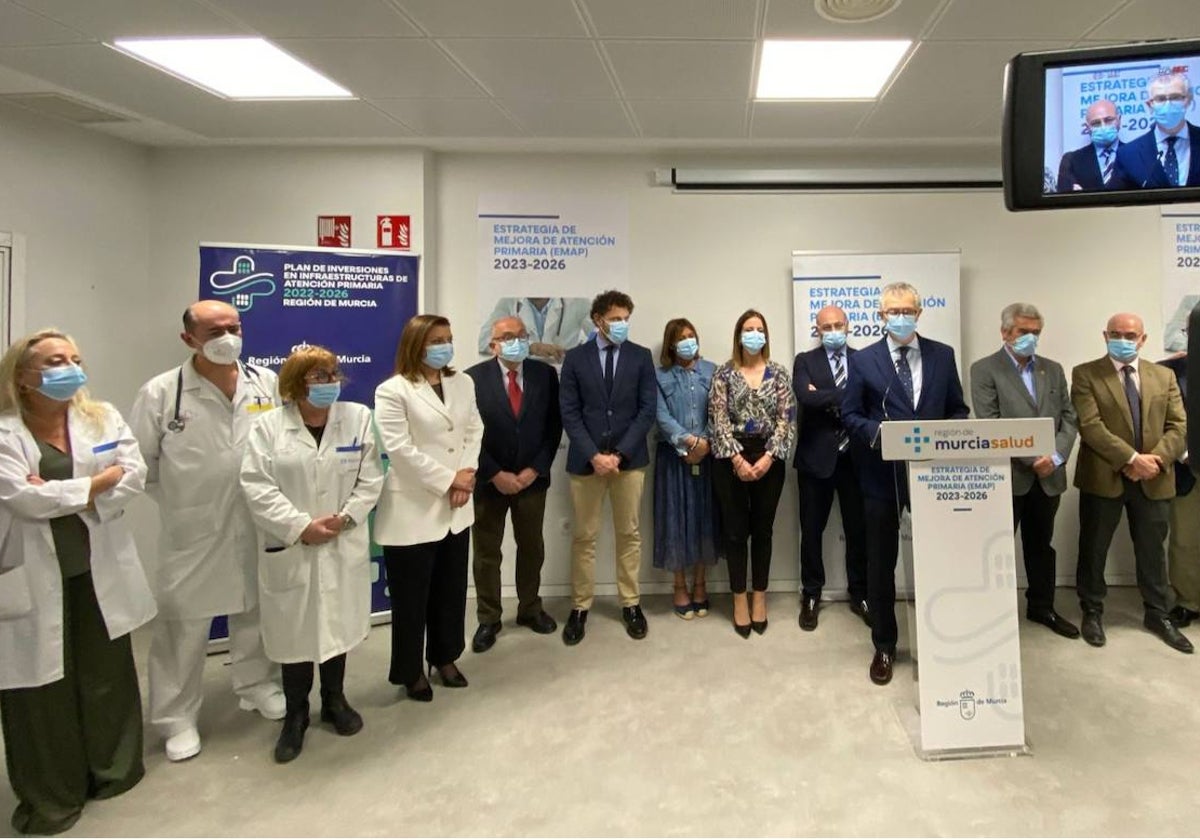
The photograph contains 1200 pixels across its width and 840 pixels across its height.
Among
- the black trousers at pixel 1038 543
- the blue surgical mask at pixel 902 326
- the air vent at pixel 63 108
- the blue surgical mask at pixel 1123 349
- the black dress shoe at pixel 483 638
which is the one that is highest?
the air vent at pixel 63 108

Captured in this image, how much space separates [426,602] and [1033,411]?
10.4 ft

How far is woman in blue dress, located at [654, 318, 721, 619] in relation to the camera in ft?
11.8

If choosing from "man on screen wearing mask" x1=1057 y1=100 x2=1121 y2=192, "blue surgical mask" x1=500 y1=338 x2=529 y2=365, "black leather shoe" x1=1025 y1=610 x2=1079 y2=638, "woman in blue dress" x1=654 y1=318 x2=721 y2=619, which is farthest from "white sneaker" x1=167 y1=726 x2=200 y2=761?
"black leather shoe" x1=1025 y1=610 x2=1079 y2=638

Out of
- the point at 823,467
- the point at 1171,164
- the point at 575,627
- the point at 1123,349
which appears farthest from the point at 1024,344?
the point at 575,627

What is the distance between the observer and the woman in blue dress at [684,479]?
3.58 meters

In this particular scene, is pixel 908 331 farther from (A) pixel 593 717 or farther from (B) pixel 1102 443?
(A) pixel 593 717

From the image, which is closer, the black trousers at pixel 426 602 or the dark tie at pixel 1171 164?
the dark tie at pixel 1171 164

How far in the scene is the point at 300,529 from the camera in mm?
2266

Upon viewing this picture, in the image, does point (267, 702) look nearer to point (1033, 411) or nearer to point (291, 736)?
point (291, 736)

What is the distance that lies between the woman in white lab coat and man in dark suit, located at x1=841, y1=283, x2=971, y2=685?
2.16 meters

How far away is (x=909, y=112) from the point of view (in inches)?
133

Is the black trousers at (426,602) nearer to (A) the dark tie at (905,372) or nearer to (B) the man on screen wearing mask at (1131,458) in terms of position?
(A) the dark tie at (905,372)

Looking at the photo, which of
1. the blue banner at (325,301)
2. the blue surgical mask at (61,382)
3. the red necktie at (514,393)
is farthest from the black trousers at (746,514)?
the blue surgical mask at (61,382)

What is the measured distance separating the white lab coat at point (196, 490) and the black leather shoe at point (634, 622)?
1862 mm
